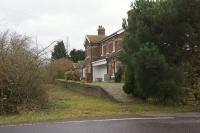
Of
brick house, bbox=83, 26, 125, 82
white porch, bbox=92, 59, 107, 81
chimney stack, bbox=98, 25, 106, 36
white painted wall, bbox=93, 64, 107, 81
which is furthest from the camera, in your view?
chimney stack, bbox=98, 25, 106, 36

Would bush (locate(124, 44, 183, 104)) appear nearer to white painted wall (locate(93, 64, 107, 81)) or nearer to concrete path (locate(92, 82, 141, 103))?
concrete path (locate(92, 82, 141, 103))

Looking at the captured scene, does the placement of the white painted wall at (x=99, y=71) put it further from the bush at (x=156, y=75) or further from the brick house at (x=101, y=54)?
the bush at (x=156, y=75)

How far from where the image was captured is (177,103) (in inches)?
958

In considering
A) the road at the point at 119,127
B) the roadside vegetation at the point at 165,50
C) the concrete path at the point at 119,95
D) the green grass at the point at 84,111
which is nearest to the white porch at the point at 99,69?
the concrete path at the point at 119,95

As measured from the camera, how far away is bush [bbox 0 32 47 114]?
2261 centimetres

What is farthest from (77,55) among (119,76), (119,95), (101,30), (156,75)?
(156,75)

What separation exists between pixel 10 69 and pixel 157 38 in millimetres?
7539

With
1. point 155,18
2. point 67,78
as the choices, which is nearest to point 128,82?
point 155,18

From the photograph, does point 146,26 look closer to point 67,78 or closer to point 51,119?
point 51,119

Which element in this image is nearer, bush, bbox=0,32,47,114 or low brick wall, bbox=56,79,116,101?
bush, bbox=0,32,47,114

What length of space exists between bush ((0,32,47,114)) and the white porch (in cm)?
3166

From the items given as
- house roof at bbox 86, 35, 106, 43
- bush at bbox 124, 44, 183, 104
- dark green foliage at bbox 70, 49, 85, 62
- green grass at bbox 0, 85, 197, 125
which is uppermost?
dark green foliage at bbox 70, 49, 85, 62

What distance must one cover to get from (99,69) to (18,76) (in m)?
39.9

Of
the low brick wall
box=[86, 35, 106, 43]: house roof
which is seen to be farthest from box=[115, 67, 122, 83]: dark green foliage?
box=[86, 35, 106, 43]: house roof
